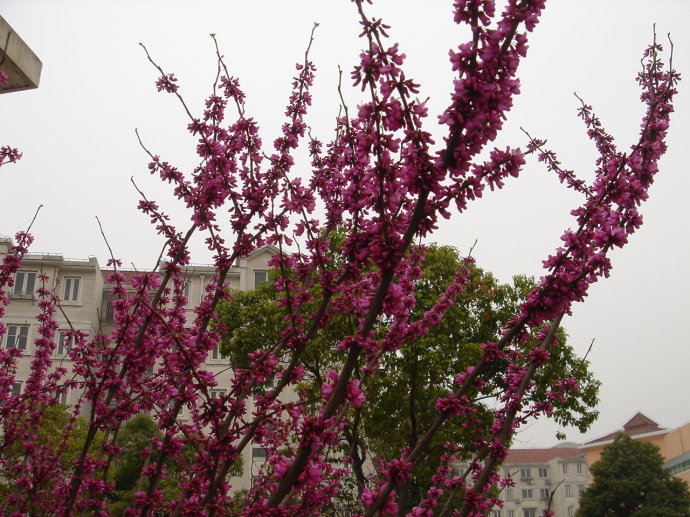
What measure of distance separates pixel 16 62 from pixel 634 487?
1605 inches

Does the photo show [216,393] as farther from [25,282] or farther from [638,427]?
[638,427]

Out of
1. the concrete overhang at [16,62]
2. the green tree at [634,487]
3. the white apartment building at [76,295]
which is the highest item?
the white apartment building at [76,295]

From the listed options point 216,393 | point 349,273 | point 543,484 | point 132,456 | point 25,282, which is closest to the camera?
point 349,273

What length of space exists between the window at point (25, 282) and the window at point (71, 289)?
159 centimetres

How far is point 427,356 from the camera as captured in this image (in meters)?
15.5

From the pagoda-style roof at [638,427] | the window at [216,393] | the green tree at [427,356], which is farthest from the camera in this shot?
the pagoda-style roof at [638,427]

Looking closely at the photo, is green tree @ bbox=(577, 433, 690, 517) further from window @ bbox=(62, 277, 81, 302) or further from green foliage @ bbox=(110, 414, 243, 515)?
window @ bbox=(62, 277, 81, 302)

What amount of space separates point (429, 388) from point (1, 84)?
522 inches

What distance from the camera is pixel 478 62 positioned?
2646 mm

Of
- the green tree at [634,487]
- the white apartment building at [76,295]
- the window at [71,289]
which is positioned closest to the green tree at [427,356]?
the white apartment building at [76,295]

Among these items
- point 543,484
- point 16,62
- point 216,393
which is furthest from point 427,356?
point 543,484

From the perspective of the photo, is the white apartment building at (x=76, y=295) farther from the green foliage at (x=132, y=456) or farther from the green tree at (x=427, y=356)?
the green tree at (x=427, y=356)

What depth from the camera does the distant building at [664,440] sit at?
4309 cm

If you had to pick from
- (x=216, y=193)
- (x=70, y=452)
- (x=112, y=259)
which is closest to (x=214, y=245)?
(x=216, y=193)
